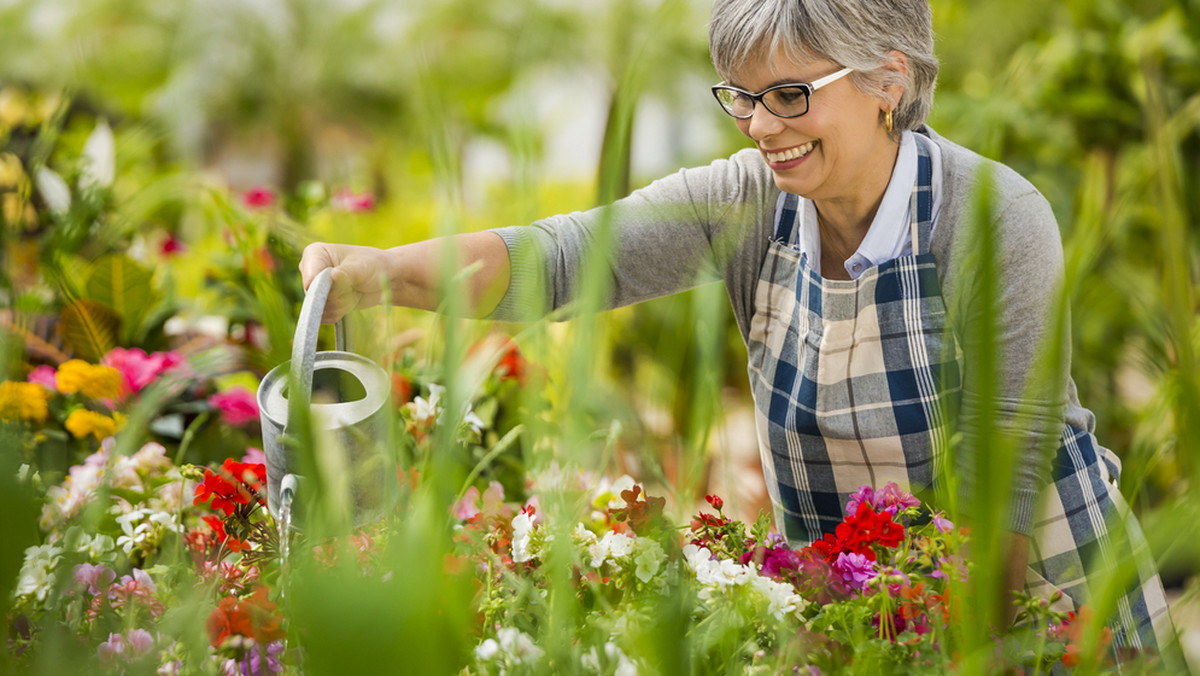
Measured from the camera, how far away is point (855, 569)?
0.70m

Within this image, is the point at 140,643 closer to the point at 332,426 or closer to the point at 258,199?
the point at 332,426

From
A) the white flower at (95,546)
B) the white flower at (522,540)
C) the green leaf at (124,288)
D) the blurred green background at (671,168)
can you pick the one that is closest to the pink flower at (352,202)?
the blurred green background at (671,168)

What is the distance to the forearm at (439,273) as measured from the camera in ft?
3.05

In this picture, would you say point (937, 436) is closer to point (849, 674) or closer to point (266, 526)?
point (849, 674)

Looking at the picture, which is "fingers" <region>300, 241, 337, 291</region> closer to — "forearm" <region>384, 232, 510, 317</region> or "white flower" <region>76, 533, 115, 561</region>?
"forearm" <region>384, 232, 510, 317</region>

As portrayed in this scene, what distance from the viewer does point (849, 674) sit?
592 mm

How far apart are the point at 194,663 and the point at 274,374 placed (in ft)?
0.72

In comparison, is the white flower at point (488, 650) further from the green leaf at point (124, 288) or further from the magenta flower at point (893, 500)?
the green leaf at point (124, 288)

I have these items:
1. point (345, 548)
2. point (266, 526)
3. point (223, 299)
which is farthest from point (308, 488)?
point (223, 299)

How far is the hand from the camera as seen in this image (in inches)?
32.6

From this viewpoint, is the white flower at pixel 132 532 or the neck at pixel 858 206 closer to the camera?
the white flower at pixel 132 532

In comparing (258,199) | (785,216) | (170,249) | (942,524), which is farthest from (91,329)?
(942,524)

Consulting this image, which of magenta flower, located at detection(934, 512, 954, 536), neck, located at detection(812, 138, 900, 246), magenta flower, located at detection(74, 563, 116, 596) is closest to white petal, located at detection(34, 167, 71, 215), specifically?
magenta flower, located at detection(74, 563, 116, 596)

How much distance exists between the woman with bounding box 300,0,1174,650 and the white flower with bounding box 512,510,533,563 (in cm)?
26
